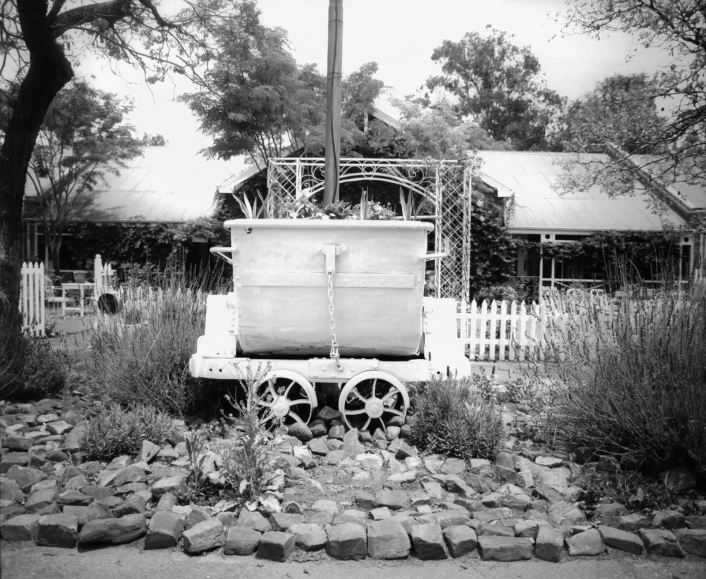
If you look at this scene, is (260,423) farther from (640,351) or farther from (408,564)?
(640,351)

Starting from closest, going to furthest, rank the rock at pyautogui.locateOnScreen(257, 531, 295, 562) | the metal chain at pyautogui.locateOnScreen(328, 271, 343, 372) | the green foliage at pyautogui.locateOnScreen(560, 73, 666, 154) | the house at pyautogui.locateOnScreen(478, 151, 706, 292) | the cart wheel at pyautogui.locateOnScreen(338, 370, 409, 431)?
the rock at pyautogui.locateOnScreen(257, 531, 295, 562) → the metal chain at pyautogui.locateOnScreen(328, 271, 343, 372) → the cart wheel at pyautogui.locateOnScreen(338, 370, 409, 431) → the green foliage at pyautogui.locateOnScreen(560, 73, 666, 154) → the house at pyautogui.locateOnScreen(478, 151, 706, 292)

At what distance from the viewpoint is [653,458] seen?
4.04 metres

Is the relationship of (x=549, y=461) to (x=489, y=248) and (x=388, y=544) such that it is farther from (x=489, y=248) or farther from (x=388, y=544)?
(x=489, y=248)

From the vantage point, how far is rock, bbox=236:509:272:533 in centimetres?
324

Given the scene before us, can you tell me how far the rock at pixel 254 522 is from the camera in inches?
128

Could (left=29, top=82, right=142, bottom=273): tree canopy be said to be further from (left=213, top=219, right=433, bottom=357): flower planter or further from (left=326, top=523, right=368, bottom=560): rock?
(left=326, top=523, right=368, bottom=560): rock

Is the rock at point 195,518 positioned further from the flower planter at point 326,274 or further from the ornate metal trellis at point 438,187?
the ornate metal trellis at point 438,187

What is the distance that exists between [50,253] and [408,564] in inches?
859

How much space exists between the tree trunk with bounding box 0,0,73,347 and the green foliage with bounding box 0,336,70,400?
2.98 ft

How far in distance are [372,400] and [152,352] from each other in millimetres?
2122

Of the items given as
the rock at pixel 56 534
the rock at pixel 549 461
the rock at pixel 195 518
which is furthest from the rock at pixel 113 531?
the rock at pixel 549 461

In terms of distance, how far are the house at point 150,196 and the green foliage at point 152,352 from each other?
530 inches

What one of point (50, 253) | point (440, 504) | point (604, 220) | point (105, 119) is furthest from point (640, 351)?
point (50, 253)

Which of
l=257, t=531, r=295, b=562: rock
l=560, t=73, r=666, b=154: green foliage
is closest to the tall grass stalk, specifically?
l=257, t=531, r=295, b=562: rock
